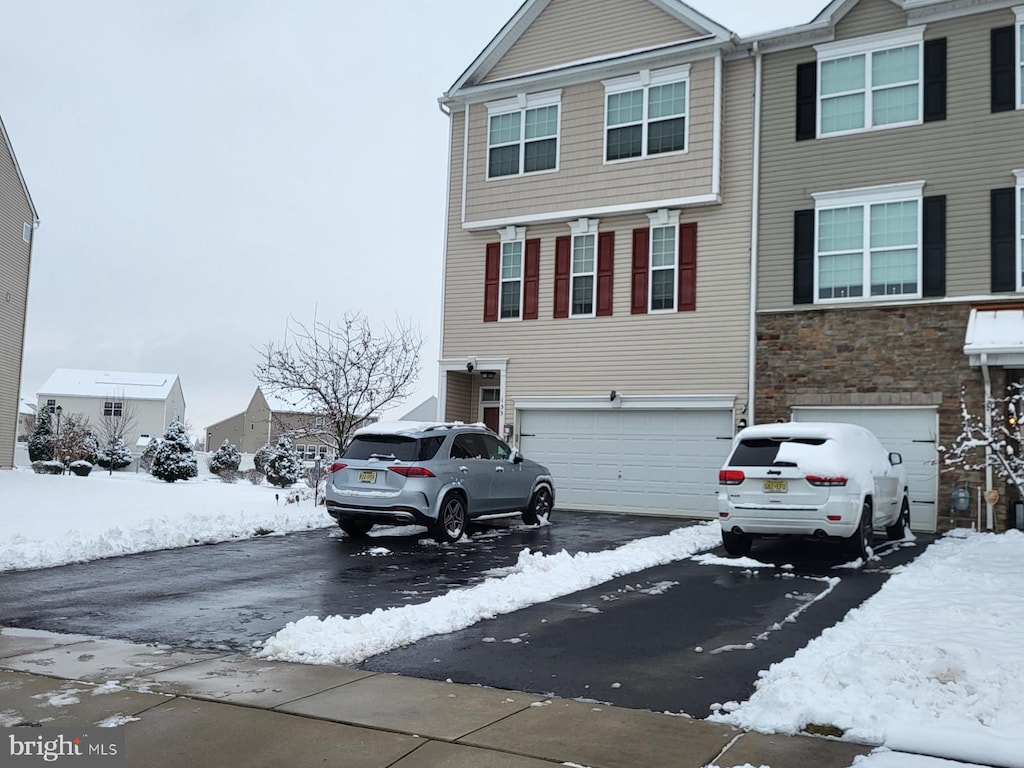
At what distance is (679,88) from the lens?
2020cm

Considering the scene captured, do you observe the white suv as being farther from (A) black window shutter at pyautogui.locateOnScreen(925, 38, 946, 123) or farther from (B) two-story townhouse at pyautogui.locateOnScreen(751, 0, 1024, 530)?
(A) black window shutter at pyautogui.locateOnScreen(925, 38, 946, 123)

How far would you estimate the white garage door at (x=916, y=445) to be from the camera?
1730 centimetres

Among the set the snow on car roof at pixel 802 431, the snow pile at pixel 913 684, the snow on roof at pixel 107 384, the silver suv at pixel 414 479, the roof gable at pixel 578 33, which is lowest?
the snow pile at pixel 913 684

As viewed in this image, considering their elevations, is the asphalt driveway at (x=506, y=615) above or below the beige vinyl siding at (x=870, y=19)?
below

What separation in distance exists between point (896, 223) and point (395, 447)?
10916 mm

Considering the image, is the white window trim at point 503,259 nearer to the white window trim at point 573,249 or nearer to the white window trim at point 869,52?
the white window trim at point 573,249

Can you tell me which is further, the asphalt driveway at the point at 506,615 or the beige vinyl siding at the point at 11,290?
the beige vinyl siding at the point at 11,290

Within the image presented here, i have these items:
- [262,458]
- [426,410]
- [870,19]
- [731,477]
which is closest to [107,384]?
[262,458]

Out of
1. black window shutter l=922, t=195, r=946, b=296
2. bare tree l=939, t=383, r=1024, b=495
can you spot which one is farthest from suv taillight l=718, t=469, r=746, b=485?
black window shutter l=922, t=195, r=946, b=296

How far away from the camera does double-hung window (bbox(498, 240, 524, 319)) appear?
72.2 feet

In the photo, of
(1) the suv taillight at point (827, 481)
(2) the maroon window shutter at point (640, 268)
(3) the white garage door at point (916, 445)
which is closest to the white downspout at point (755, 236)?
(3) the white garage door at point (916, 445)

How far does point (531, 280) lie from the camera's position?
21.8 metres

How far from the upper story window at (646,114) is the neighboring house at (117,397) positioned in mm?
53546

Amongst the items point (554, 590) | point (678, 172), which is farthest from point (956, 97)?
point (554, 590)
